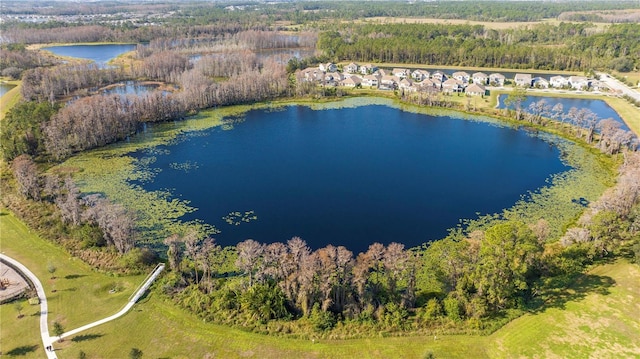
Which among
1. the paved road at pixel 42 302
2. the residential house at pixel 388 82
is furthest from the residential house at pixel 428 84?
the paved road at pixel 42 302

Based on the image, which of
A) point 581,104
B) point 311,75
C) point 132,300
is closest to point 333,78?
point 311,75

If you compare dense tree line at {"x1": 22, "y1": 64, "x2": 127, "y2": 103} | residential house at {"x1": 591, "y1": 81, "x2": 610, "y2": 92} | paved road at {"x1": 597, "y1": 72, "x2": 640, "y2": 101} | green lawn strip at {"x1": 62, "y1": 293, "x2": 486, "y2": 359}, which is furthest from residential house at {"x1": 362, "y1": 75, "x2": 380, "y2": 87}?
green lawn strip at {"x1": 62, "y1": 293, "x2": 486, "y2": 359}

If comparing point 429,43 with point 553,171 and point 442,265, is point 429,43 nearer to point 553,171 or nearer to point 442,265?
point 553,171

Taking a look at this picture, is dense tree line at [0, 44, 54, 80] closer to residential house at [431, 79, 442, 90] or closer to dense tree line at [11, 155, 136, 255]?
dense tree line at [11, 155, 136, 255]

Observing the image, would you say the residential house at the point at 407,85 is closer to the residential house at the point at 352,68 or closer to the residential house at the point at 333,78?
the residential house at the point at 333,78

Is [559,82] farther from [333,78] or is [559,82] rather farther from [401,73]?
[333,78]
